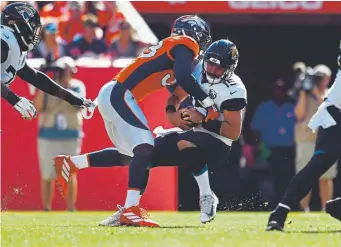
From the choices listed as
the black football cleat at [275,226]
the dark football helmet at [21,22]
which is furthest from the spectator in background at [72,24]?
the black football cleat at [275,226]

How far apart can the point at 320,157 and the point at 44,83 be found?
257 cm

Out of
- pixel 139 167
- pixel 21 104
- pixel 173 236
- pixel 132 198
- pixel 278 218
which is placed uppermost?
pixel 21 104

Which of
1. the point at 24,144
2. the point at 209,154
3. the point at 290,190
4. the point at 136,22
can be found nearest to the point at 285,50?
the point at 136,22

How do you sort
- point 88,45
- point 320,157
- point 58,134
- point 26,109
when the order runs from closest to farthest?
point 320,157
point 26,109
point 58,134
point 88,45

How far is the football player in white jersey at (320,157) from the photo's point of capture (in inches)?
317

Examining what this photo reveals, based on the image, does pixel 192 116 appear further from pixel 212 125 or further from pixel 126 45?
pixel 126 45

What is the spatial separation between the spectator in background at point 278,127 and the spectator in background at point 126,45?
1.72 metres

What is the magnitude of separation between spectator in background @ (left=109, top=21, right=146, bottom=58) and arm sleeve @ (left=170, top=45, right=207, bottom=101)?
529 centimetres

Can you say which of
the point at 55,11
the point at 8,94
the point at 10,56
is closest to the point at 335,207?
the point at 8,94

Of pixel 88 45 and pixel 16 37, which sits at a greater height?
pixel 88 45

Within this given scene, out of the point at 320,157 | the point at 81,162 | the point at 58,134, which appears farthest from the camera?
the point at 58,134

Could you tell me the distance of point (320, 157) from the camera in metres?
8.12

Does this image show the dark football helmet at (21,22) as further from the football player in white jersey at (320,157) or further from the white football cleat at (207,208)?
the football player in white jersey at (320,157)

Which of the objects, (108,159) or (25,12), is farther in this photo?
(108,159)
